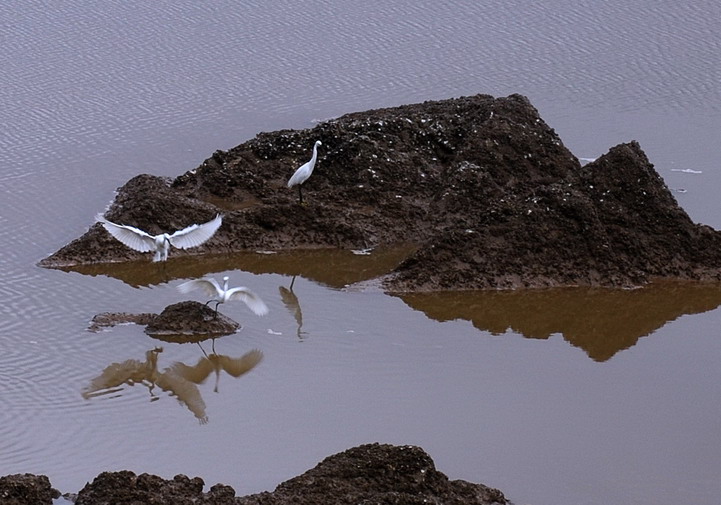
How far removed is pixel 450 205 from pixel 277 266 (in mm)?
1971

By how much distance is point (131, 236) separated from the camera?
12820 millimetres

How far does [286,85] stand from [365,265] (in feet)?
23.3

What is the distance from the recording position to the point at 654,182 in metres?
13.7

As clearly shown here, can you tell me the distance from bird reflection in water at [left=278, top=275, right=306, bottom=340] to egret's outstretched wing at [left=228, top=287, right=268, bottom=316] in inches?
15.1

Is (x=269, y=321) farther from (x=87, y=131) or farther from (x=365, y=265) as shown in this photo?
(x=87, y=131)

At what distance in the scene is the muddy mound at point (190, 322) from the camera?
11.9 m

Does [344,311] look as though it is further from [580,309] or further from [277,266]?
[580,309]

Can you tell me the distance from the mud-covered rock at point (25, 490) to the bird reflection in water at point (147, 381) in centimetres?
228

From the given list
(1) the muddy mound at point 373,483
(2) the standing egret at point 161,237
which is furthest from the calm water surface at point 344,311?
(1) the muddy mound at point 373,483

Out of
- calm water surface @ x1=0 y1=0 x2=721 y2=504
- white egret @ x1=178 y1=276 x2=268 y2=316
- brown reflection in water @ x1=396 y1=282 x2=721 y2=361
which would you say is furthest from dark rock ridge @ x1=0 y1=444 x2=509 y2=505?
brown reflection in water @ x1=396 y1=282 x2=721 y2=361

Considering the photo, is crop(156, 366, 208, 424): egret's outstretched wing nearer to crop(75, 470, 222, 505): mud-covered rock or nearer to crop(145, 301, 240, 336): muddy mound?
crop(145, 301, 240, 336): muddy mound

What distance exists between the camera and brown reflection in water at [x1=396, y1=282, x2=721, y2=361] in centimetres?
1233

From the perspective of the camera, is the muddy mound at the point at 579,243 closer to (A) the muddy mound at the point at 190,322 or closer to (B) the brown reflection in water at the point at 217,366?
(A) the muddy mound at the point at 190,322

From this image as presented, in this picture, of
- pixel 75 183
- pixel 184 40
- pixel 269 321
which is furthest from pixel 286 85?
pixel 269 321
